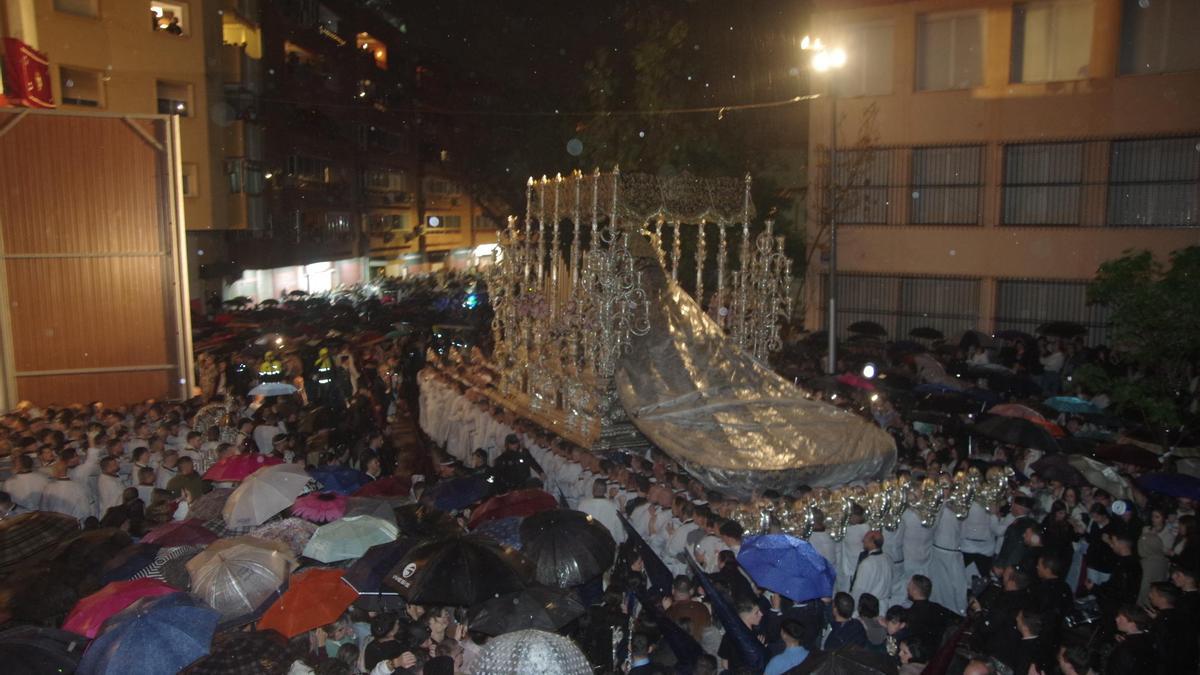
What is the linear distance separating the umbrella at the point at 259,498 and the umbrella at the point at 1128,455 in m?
7.64

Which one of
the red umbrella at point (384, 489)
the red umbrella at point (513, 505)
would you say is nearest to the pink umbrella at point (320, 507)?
the red umbrella at point (384, 489)

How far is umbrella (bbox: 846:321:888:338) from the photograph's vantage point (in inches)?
738

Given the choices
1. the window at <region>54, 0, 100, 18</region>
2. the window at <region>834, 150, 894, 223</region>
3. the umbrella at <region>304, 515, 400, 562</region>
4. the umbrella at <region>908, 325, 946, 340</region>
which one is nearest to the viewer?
the umbrella at <region>304, 515, 400, 562</region>

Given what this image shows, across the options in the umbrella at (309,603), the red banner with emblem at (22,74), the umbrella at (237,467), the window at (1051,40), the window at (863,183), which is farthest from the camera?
the window at (863,183)

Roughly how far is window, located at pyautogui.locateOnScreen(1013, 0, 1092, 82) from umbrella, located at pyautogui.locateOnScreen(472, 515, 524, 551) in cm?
1553

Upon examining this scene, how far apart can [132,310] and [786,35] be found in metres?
17.0

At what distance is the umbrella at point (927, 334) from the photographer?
1847cm

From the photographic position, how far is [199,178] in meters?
25.2

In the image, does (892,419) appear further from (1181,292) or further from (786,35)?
(786,35)

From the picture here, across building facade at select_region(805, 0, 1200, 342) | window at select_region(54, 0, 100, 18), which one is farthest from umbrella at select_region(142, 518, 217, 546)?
window at select_region(54, 0, 100, 18)

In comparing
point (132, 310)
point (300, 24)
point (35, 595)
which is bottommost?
point (35, 595)

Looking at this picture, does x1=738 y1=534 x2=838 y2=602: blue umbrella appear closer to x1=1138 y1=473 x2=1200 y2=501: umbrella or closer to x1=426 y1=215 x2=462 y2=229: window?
x1=1138 y1=473 x2=1200 y2=501: umbrella

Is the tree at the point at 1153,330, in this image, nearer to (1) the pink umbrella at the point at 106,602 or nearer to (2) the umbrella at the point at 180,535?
(2) the umbrella at the point at 180,535

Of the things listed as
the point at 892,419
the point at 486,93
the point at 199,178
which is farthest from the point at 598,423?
the point at 486,93
